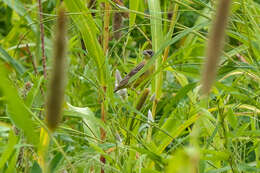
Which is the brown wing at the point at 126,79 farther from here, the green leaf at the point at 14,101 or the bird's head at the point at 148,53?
the green leaf at the point at 14,101

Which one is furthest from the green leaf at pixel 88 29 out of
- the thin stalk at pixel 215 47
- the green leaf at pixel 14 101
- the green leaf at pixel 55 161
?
the thin stalk at pixel 215 47

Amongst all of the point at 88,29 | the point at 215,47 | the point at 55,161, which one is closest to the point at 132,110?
the point at 55,161

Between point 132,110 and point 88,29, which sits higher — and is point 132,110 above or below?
below

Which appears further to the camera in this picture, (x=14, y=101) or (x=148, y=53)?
(x=148, y=53)

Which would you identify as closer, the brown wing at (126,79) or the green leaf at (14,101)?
the green leaf at (14,101)

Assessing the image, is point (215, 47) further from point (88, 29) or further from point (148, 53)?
point (148, 53)

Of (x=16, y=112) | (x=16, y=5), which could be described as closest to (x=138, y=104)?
(x=16, y=112)

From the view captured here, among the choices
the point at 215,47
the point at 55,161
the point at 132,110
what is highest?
the point at 215,47

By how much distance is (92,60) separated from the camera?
1117 millimetres

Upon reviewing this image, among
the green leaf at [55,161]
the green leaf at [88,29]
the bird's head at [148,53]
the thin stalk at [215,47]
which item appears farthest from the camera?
A: the bird's head at [148,53]

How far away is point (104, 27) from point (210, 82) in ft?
2.83

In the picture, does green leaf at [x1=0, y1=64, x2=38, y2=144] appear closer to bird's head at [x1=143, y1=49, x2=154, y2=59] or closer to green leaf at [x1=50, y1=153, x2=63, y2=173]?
green leaf at [x1=50, y1=153, x2=63, y2=173]

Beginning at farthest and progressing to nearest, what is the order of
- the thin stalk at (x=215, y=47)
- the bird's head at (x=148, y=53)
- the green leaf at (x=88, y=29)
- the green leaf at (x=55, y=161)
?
the bird's head at (x=148, y=53)
the green leaf at (x=88, y=29)
the green leaf at (x=55, y=161)
the thin stalk at (x=215, y=47)

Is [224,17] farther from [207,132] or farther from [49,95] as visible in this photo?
[207,132]
